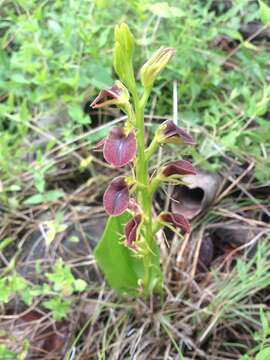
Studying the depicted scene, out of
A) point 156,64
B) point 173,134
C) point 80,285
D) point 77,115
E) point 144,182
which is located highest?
point 156,64

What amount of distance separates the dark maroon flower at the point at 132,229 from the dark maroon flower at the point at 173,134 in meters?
0.18

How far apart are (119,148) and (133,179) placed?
14 cm

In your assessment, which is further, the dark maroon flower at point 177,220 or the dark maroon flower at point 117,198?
the dark maroon flower at point 177,220

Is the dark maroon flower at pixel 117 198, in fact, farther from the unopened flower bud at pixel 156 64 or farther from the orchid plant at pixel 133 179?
the unopened flower bud at pixel 156 64

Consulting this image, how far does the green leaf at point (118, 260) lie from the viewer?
1.24 metres

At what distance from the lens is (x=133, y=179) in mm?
1064

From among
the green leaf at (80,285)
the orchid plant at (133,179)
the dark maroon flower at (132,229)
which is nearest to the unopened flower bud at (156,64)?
the orchid plant at (133,179)

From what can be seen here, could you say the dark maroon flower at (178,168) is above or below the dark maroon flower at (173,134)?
below

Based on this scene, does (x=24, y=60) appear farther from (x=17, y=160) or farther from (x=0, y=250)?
(x=0, y=250)

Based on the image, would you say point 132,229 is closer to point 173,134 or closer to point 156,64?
point 173,134

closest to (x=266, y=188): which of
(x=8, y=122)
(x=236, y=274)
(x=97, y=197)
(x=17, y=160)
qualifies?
(x=236, y=274)

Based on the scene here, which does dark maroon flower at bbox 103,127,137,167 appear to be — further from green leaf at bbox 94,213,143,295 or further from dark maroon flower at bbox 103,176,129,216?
green leaf at bbox 94,213,143,295

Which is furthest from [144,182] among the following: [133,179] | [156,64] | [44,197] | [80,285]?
[44,197]

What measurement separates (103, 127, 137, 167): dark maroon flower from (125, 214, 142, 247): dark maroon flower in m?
0.21
